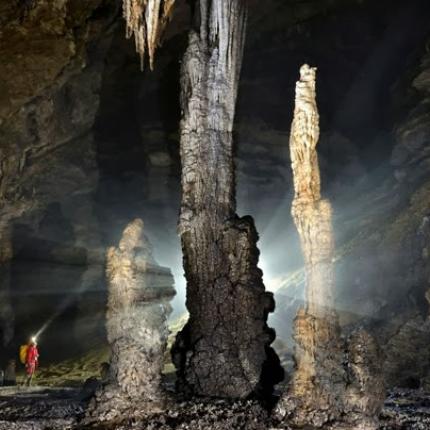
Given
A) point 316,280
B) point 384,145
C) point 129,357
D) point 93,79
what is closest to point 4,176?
point 93,79

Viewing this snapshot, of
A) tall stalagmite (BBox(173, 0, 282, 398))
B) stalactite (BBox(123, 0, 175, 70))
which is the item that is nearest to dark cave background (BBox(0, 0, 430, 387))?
stalactite (BBox(123, 0, 175, 70))

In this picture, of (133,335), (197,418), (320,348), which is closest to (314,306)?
(320,348)

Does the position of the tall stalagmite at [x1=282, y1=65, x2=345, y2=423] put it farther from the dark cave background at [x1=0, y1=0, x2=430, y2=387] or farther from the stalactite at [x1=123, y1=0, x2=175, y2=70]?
the dark cave background at [x1=0, y1=0, x2=430, y2=387]

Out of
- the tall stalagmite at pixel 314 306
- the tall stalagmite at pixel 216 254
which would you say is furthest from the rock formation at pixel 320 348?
the tall stalagmite at pixel 216 254

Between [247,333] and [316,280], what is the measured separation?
1.35 m

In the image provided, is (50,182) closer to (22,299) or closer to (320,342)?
(22,299)

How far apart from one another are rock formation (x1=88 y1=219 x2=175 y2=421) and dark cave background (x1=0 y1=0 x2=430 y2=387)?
281 inches

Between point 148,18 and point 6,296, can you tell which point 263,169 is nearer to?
point 6,296

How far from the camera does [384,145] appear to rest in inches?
765

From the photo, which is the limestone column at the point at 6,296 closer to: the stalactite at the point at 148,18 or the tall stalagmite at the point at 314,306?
the stalactite at the point at 148,18

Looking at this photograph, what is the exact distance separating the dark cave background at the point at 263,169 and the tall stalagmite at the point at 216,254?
5.74 meters

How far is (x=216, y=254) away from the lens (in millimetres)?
6918

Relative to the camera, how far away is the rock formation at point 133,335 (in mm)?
5766

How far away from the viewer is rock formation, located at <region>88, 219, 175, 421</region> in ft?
18.9
